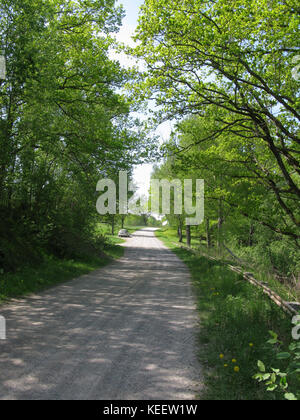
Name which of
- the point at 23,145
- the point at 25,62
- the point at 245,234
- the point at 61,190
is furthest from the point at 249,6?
the point at 245,234

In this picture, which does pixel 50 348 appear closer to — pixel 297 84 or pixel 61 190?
pixel 297 84

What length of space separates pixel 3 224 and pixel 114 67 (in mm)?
9145

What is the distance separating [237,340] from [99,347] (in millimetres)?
2453

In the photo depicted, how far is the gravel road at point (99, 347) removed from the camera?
4254 mm

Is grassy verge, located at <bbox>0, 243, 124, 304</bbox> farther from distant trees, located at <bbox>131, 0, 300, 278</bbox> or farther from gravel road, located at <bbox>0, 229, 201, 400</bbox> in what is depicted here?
distant trees, located at <bbox>131, 0, 300, 278</bbox>

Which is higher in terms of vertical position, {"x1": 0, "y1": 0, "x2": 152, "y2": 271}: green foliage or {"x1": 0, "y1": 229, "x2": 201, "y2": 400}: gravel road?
{"x1": 0, "y1": 0, "x2": 152, "y2": 271}: green foliage

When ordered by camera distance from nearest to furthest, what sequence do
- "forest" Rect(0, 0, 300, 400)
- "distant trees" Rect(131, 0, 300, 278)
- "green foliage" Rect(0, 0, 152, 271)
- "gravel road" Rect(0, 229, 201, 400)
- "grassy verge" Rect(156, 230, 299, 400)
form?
"gravel road" Rect(0, 229, 201, 400) → "grassy verge" Rect(156, 230, 299, 400) → "forest" Rect(0, 0, 300, 400) → "distant trees" Rect(131, 0, 300, 278) → "green foliage" Rect(0, 0, 152, 271)

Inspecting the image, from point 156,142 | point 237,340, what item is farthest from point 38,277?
point 237,340

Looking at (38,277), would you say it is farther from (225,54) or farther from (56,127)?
(225,54)

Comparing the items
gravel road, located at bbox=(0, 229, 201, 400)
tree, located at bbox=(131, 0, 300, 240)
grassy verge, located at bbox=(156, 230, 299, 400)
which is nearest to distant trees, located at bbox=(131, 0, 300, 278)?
tree, located at bbox=(131, 0, 300, 240)

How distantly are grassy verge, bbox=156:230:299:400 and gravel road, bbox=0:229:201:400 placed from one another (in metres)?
0.27

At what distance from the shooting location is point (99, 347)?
584cm

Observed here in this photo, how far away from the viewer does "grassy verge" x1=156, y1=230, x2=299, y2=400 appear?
14.5 feet

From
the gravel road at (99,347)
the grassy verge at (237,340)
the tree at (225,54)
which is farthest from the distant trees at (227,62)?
the gravel road at (99,347)
